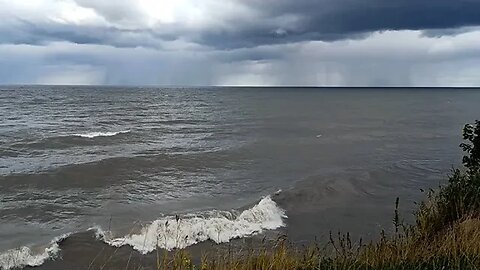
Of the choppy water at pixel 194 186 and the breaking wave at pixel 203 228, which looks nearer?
the breaking wave at pixel 203 228

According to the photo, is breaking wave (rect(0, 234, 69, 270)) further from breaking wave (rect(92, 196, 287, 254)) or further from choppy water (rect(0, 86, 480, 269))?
breaking wave (rect(92, 196, 287, 254))

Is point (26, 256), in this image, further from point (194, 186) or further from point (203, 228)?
point (194, 186)

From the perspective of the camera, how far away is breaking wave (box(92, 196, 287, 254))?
12.3 m

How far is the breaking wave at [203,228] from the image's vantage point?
40.2ft

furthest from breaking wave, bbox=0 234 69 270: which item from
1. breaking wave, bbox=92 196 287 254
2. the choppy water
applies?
breaking wave, bbox=92 196 287 254

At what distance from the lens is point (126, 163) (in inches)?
993

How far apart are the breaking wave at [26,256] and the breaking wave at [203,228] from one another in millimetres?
1363

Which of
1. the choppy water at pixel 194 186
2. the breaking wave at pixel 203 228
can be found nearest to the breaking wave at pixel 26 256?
the choppy water at pixel 194 186

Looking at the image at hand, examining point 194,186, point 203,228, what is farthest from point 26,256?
point 194,186

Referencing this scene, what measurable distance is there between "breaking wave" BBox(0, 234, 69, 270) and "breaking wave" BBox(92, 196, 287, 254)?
4.47ft

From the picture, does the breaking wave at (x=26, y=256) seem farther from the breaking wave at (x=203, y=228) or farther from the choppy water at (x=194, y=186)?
the breaking wave at (x=203, y=228)

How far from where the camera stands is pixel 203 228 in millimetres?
13203

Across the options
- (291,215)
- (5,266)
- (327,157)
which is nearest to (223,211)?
(291,215)

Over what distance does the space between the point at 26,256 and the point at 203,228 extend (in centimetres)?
451
